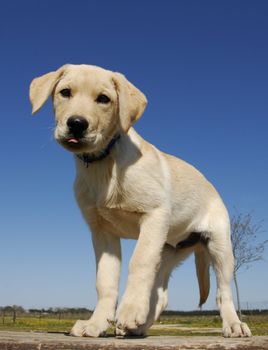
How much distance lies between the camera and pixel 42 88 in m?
5.40

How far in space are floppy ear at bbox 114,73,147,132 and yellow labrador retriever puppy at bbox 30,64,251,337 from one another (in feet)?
0.03

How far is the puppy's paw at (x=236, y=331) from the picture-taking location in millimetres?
5258

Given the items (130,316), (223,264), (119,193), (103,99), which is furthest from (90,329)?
(103,99)

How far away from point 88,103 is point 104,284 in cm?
196

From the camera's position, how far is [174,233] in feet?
20.1

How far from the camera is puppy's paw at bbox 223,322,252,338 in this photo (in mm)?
5258

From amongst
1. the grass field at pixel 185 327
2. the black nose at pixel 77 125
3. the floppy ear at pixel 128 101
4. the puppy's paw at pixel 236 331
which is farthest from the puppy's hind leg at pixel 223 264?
the grass field at pixel 185 327

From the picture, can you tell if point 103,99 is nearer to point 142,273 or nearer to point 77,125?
point 77,125

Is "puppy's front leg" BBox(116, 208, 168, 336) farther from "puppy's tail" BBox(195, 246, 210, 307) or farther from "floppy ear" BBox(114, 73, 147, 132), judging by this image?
"puppy's tail" BBox(195, 246, 210, 307)

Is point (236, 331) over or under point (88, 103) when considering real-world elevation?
under

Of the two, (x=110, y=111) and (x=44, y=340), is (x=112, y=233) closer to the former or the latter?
(x=110, y=111)

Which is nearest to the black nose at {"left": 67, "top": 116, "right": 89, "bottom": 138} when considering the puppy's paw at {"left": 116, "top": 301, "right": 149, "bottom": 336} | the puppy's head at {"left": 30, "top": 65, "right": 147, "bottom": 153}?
the puppy's head at {"left": 30, "top": 65, "right": 147, "bottom": 153}

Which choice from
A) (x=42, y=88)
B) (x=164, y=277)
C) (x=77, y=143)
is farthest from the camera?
(x=164, y=277)

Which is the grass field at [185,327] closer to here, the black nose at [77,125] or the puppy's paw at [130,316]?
the puppy's paw at [130,316]
